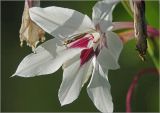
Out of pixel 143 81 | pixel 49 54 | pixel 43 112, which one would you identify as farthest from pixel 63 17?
pixel 43 112

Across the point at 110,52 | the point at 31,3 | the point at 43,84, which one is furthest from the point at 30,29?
the point at 43,84

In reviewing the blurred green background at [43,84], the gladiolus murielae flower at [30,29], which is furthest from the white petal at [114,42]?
the blurred green background at [43,84]

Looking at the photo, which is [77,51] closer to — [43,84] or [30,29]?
[30,29]

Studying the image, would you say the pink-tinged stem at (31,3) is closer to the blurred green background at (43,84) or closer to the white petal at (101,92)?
the white petal at (101,92)

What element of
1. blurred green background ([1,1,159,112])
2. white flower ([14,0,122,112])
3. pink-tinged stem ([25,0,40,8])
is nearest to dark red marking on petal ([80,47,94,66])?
white flower ([14,0,122,112])

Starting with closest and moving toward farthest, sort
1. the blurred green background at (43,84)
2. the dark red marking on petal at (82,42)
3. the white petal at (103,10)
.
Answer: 1. the white petal at (103,10)
2. the dark red marking on petal at (82,42)
3. the blurred green background at (43,84)

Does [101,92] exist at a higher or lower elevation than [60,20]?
lower

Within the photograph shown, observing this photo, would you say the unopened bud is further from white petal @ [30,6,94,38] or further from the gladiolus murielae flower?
the gladiolus murielae flower
